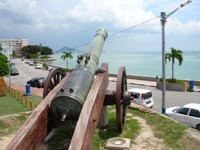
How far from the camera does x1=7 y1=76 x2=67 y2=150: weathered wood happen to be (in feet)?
17.4

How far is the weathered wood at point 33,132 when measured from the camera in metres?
5.32

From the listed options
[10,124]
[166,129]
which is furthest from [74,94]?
[10,124]

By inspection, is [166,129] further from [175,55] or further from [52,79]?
[175,55]

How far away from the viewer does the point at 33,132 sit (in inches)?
236

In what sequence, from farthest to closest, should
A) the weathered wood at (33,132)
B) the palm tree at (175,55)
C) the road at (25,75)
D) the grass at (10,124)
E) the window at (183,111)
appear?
the road at (25,75), the palm tree at (175,55), the window at (183,111), the grass at (10,124), the weathered wood at (33,132)

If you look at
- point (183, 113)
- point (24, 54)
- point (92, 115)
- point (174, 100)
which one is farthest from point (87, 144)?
point (24, 54)

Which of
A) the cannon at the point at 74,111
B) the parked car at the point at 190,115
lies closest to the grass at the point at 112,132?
the cannon at the point at 74,111

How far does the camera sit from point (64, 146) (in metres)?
8.26

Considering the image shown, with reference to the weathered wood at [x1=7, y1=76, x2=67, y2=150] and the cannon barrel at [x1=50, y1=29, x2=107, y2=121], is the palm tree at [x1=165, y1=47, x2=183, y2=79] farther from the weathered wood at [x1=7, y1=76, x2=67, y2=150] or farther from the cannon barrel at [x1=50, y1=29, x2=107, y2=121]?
the weathered wood at [x1=7, y1=76, x2=67, y2=150]

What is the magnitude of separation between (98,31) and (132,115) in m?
3.48

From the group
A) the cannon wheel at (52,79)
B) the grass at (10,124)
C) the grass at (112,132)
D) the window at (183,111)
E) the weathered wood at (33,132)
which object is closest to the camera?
the weathered wood at (33,132)

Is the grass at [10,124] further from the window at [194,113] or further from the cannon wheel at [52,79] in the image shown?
the window at [194,113]

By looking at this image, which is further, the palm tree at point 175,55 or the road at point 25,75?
the road at point 25,75

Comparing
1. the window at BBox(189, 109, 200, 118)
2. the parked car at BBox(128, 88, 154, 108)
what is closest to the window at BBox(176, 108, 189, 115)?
the window at BBox(189, 109, 200, 118)
